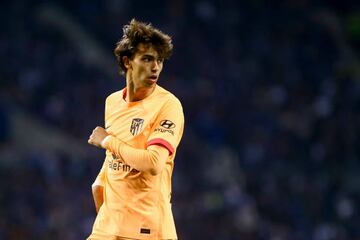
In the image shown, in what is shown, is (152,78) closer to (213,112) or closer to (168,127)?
(168,127)

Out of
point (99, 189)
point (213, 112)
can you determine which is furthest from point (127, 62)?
point (213, 112)

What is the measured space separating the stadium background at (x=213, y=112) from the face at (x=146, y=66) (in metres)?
6.50

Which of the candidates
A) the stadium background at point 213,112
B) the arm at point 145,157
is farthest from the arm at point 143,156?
the stadium background at point 213,112

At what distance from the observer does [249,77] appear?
14609mm

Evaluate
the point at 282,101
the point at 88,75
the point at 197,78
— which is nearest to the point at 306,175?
the point at 282,101

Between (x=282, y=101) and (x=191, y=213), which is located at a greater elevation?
(x=282, y=101)

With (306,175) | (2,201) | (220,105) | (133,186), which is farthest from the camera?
(220,105)

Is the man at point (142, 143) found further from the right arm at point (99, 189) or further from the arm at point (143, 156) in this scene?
the right arm at point (99, 189)

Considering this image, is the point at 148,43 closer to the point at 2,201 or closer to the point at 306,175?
the point at 2,201

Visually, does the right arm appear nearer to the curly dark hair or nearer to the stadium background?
the curly dark hair

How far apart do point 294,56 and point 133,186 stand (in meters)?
10.4

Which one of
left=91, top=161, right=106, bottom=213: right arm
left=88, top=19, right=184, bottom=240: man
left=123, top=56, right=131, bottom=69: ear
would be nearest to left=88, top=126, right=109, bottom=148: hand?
left=88, top=19, right=184, bottom=240: man

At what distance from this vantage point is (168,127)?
4.94 metres

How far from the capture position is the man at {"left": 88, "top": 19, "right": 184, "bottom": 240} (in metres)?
4.97
